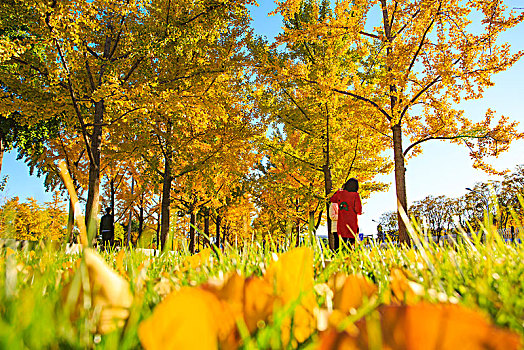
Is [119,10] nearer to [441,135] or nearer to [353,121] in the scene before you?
[353,121]

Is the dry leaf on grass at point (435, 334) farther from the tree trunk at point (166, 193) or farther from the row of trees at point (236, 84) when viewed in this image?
the tree trunk at point (166, 193)

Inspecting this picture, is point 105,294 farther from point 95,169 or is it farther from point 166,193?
point 166,193

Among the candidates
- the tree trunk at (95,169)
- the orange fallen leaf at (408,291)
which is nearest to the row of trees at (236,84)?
the tree trunk at (95,169)

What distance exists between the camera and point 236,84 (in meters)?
10.4

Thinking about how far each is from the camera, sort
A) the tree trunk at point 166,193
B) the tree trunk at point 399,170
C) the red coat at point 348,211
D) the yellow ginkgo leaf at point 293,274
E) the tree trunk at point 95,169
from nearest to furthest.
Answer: the yellow ginkgo leaf at point 293,274 → the red coat at point 348,211 → the tree trunk at point 95,169 → the tree trunk at point 399,170 → the tree trunk at point 166,193

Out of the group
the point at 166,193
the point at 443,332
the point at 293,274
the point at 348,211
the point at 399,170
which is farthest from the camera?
the point at 166,193

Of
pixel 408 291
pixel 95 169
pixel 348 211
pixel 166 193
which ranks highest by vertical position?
A: pixel 95 169

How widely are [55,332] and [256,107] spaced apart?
12.0 m

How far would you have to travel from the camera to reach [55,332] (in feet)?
1.45

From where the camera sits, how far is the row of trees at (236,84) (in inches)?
316

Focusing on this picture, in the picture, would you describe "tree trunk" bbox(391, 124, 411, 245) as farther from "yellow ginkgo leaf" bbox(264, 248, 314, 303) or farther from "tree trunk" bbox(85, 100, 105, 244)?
"yellow ginkgo leaf" bbox(264, 248, 314, 303)

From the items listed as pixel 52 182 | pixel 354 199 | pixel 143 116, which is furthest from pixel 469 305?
pixel 52 182

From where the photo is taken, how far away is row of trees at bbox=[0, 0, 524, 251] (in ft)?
26.4

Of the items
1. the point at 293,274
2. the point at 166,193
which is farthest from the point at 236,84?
the point at 293,274
